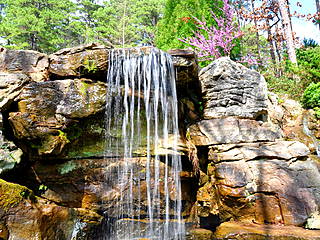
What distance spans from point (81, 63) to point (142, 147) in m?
2.58

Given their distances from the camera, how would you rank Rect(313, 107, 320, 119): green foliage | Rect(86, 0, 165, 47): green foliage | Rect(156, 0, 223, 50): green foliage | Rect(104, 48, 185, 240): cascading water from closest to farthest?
Rect(104, 48, 185, 240): cascading water < Rect(313, 107, 320, 119): green foliage < Rect(156, 0, 223, 50): green foliage < Rect(86, 0, 165, 47): green foliage

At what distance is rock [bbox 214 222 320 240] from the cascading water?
1514mm

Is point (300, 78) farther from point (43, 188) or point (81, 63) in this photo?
point (43, 188)

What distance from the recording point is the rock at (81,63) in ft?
16.9

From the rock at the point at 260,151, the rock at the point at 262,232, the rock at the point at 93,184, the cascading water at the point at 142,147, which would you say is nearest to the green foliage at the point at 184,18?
the cascading water at the point at 142,147

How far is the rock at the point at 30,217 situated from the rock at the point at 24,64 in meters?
2.91

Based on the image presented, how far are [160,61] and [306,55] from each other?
25.4 feet

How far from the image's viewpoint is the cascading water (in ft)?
17.5

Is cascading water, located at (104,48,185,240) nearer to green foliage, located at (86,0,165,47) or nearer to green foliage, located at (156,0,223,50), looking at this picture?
green foliage, located at (156,0,223,50)

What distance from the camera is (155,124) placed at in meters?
5.82

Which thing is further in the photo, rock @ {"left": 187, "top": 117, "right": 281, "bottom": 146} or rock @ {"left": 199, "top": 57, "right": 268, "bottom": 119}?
rock @ {"left": 199, "top": 57, "right": 268, "bottom": 119}

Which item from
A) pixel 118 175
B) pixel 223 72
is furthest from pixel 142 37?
pixel 118 175

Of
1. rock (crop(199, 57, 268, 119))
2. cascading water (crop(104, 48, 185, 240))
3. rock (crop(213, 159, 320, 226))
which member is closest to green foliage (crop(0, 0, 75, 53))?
cascading water (crop(104, 48, 185, 240))

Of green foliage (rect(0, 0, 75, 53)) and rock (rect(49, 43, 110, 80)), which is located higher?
green foliage (rect(0, 0, 75, 53))
